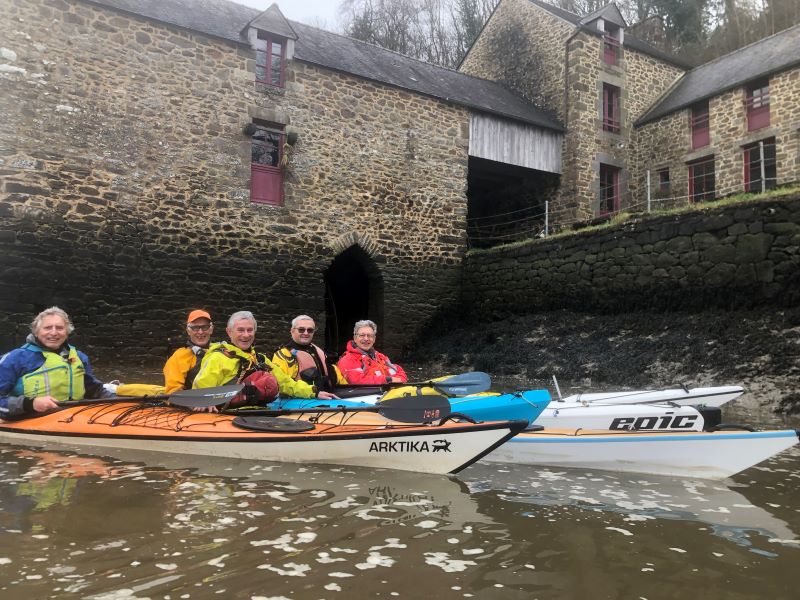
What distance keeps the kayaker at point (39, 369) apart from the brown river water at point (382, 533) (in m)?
0.69

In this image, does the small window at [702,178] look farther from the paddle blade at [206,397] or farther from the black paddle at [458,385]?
the paddle blade at [206,397]

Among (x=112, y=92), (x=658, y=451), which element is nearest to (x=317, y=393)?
(x=658, y=451)

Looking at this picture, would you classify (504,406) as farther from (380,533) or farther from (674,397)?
(674,397)

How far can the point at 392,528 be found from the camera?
274cm

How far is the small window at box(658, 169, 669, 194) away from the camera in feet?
51.4

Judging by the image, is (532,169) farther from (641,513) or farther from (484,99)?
(641,513)

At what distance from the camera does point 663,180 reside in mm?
15781

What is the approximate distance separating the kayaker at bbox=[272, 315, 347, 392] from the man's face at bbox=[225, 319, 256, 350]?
1.60 ft

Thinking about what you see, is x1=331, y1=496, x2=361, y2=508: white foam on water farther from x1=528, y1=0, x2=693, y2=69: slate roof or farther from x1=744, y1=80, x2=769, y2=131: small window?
x1=528, y1=0, x2=693, y2=69: slate roof

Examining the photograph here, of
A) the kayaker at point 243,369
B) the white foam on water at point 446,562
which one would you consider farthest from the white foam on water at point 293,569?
the kayaker at point 243,369

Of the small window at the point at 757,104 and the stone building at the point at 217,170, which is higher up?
the small window at the point at 757,104

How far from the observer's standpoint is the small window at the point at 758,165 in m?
13.5

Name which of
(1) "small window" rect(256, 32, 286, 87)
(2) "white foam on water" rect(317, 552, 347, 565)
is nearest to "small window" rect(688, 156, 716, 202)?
(1) "small window" rect(256, 32, 286, 87)

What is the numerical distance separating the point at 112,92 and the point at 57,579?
→ 9.62m
